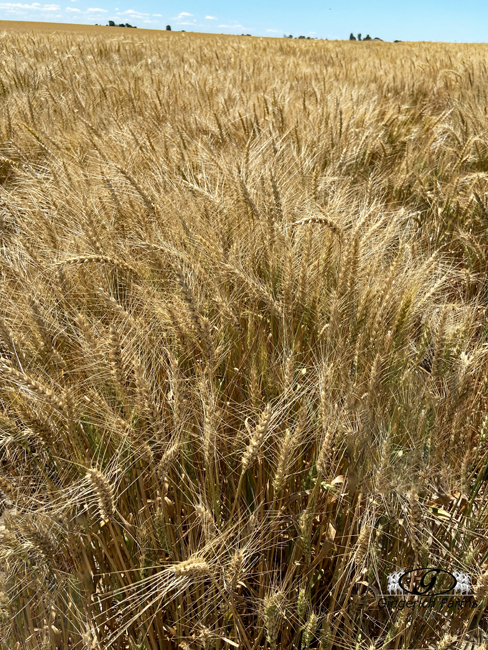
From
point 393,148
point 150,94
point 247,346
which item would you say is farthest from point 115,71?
point 247,346

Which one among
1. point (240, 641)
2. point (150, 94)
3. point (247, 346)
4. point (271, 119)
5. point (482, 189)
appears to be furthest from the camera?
point (150, 94)

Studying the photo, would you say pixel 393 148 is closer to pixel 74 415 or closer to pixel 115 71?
pixel 74 415

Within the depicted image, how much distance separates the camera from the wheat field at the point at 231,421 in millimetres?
843

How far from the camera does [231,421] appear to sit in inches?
45.6

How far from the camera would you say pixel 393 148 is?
2.77 metres

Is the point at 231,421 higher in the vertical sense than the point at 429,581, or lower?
higher

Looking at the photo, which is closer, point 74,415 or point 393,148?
point 74,415

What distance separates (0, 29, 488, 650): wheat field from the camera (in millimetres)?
843

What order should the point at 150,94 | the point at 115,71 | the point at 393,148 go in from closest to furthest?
the point at 393,148 → the point at 150,94 → the point at 115,71

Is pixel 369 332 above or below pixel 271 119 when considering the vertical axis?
below

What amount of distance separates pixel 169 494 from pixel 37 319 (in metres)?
0.53

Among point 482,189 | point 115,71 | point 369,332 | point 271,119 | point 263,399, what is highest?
point 115,71

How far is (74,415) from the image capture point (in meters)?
0.88

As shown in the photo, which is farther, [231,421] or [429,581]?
[231,421]
